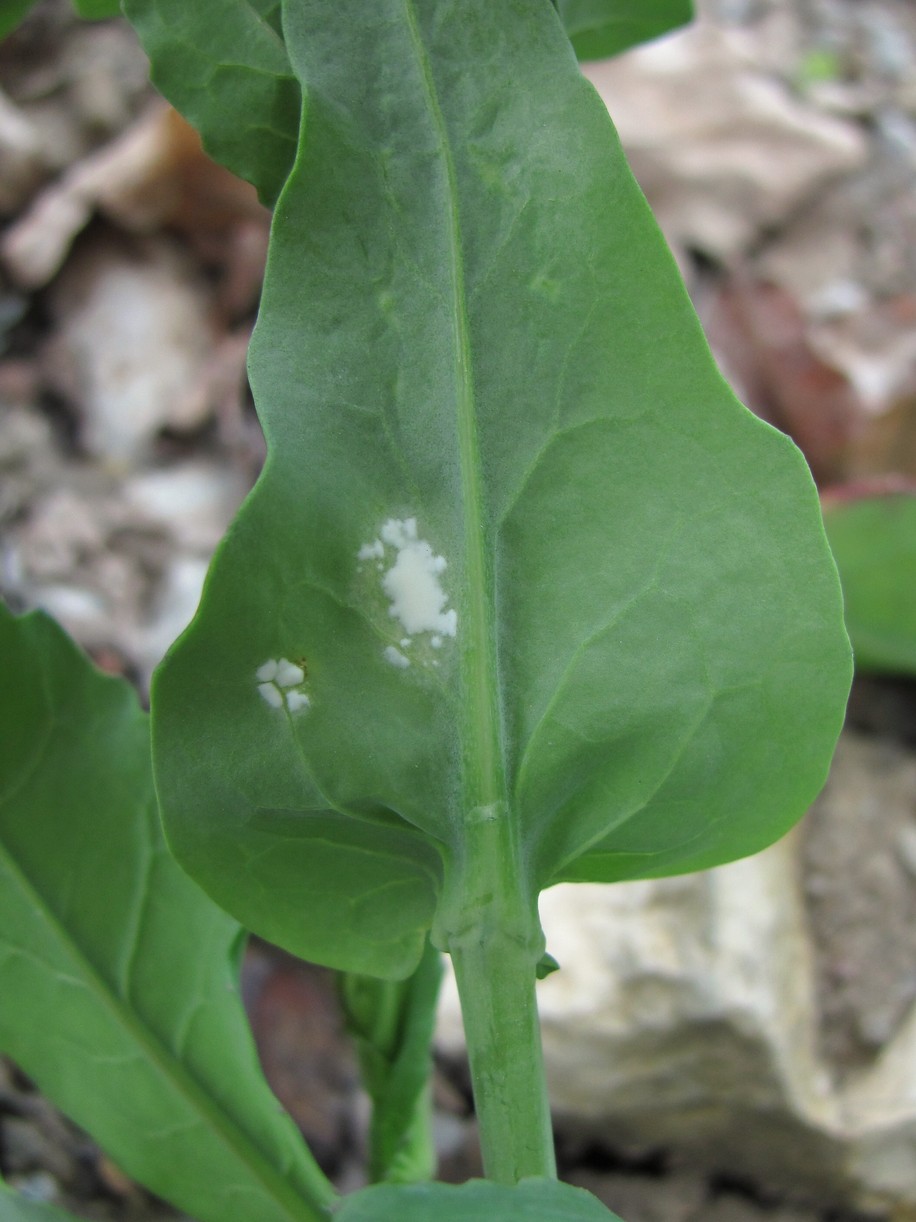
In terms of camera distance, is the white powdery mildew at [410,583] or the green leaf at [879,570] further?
the green leaf at [879,570]

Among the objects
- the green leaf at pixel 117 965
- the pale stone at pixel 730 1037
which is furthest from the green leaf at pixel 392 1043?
the pale stone at pixel 730 1037

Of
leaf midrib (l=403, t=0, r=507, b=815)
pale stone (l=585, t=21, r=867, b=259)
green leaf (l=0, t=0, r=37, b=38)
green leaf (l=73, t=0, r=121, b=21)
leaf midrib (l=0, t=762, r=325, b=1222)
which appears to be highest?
green leaf (l=0, t=0, r=37, b=38)

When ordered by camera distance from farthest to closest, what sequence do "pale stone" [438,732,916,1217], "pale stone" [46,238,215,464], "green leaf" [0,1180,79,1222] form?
"pale stone" [46,238,215,464]
"pale stone" [438,732,916,1217]
"green leaf" [0,1180,79,1222]

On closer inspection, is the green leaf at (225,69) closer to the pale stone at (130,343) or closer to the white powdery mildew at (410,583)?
the white powdery mildew at (410,583)

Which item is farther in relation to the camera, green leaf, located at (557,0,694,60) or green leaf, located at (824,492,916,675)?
green leaf, located at (824,492,916,675)

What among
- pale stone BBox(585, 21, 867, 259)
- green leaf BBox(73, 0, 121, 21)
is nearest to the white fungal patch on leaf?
green leaf BBox(73, 0, 121, 21)

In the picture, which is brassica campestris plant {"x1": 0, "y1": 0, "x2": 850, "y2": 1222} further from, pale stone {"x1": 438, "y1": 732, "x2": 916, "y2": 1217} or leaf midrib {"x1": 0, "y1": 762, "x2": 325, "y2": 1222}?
pale stone {"x1": 438, "y1": 732, "x2": 916, "y2": 1217}

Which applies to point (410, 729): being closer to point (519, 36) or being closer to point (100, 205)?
point (519, 36)
